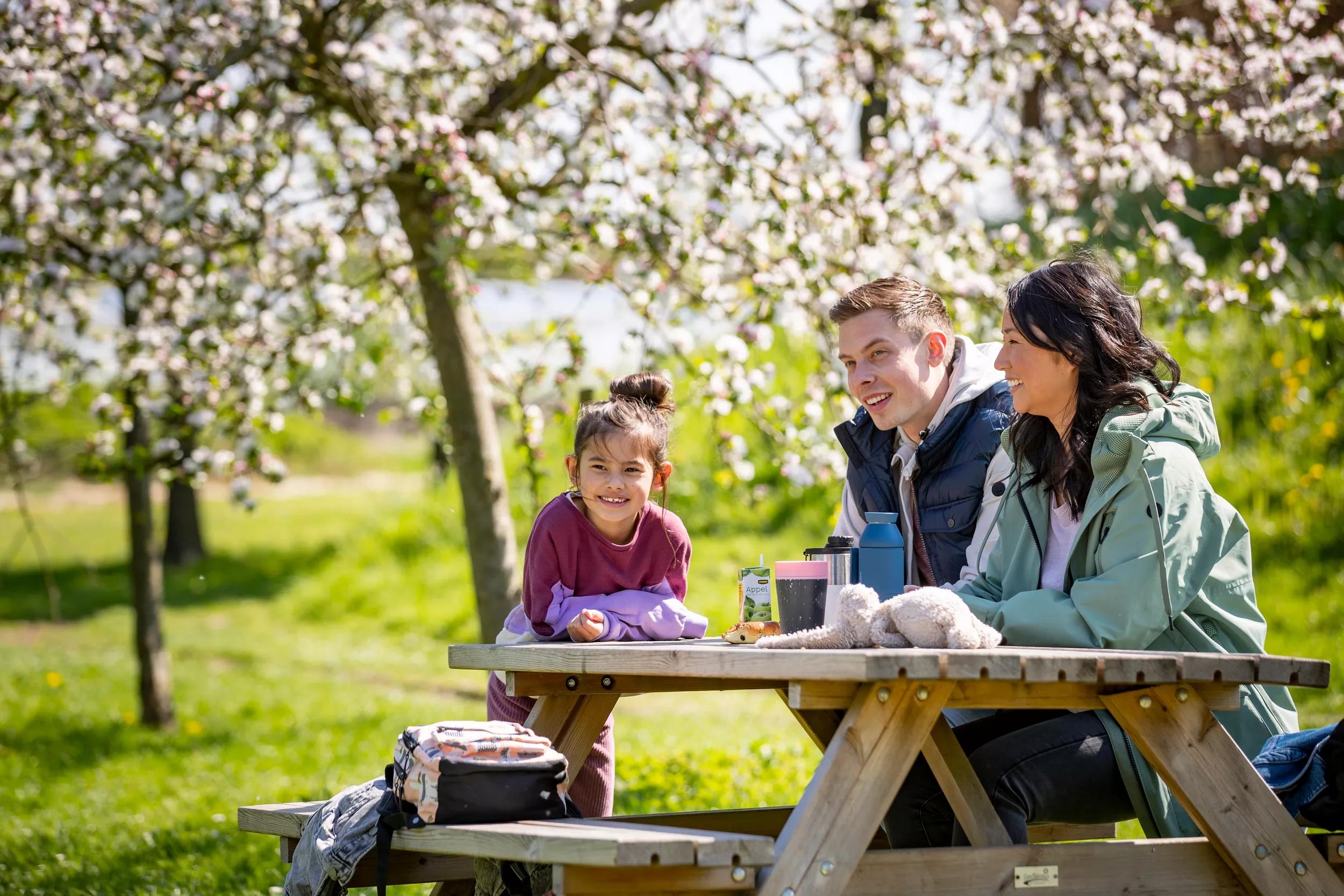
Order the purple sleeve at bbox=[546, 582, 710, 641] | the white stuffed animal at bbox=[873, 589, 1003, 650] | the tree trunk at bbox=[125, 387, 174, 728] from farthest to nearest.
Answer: the tree trunk at bbox=[125, 387, 174, 728] < the purple sleeve at bbox=[546, 582, 710, 641] < the white stuffed animal at bbox=[873, 589, 1003, 650]

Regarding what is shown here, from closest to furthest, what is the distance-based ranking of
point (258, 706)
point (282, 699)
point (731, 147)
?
point (731, 147), point (258, 706), point (282, 699)

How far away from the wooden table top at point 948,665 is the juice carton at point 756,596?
1.06 feet

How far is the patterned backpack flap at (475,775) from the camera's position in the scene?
2.71 metres

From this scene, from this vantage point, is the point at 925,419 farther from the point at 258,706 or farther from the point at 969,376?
the point at 258,706

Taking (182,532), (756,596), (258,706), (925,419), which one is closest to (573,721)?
(756,596)

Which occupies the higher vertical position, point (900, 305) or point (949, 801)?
point (900, 305)

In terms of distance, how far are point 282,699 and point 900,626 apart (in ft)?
29.0

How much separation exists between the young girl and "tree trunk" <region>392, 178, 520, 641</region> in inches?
→ 93.0

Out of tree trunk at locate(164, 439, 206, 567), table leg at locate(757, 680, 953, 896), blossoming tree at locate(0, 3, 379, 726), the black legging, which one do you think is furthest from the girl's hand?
tree trunk at locate(164, 439, 206, 567)

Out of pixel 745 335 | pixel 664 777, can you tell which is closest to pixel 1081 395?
pixel 745 335

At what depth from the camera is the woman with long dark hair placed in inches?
111

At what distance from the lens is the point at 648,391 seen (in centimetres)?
380

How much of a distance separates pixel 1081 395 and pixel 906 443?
69 cm

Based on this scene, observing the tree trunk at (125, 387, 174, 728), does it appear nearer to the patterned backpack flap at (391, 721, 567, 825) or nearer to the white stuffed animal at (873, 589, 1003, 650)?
the patterned backpack flap at (391, 721, 567, 825)
